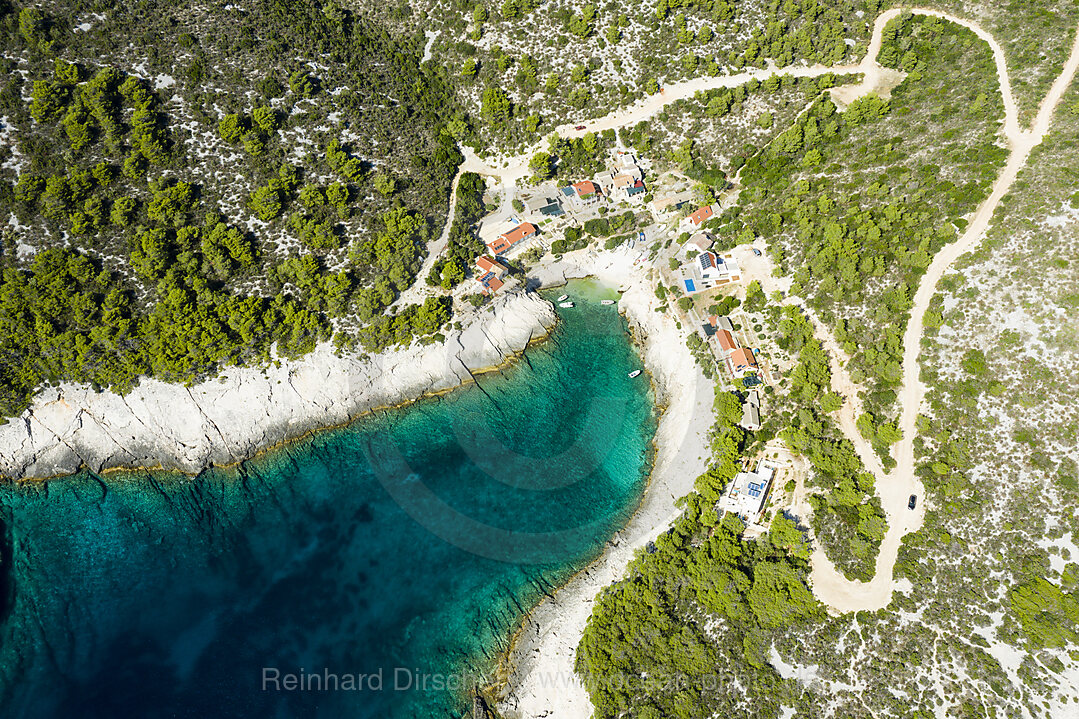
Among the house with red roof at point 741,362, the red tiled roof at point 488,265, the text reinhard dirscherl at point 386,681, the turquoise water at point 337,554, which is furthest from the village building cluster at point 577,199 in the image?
the text reinhard dirscherl at point 386,681

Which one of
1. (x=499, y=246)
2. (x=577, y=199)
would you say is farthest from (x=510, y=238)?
(x=577, y=199)

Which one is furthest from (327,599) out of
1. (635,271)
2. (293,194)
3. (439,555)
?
(635,271)

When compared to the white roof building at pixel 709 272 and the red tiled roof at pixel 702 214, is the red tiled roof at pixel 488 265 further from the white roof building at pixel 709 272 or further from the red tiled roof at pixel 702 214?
the red tiled roof at pixel 702 214

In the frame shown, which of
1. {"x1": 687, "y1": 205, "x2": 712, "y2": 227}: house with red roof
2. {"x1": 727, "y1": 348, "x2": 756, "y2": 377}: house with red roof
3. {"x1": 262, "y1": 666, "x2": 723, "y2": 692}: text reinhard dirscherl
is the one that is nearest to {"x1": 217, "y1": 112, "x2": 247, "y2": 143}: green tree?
{"x1": 687, "y1": 205, "x2": 712, "y2": 227}: house with red roof

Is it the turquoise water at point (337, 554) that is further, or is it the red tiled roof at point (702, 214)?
the red tiled roof at point (702, 214)

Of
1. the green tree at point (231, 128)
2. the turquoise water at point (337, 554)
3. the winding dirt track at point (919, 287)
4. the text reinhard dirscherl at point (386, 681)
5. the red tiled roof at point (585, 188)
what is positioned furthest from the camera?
the red tiled roof at point (585, 188)

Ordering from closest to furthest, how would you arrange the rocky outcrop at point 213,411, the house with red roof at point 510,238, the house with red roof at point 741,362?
the rocky outcrop at point 213,411 < the house with red roof at point 741,362 < the house with red roof at point 510,238

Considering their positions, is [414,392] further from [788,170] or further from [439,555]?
[788,170]
